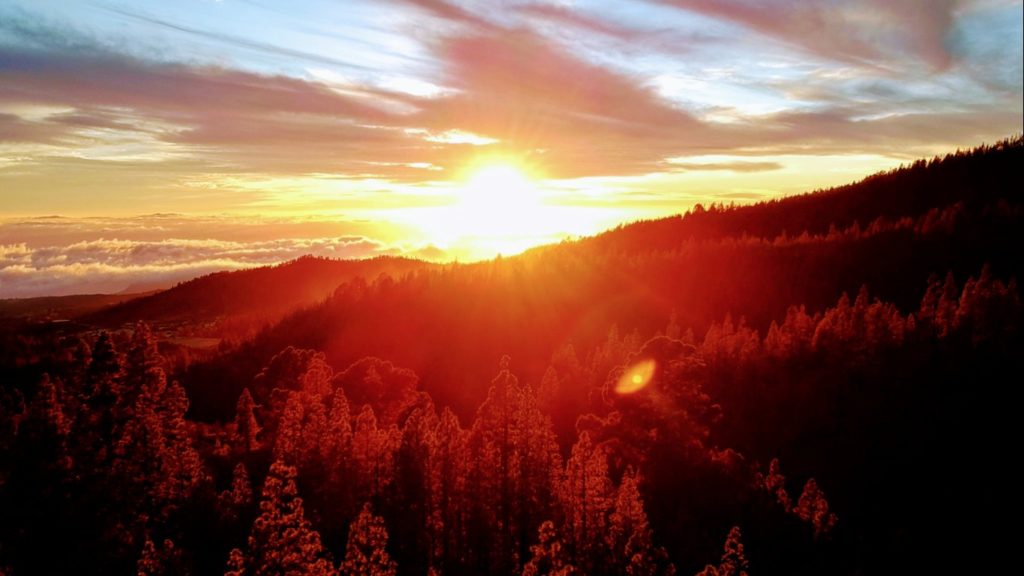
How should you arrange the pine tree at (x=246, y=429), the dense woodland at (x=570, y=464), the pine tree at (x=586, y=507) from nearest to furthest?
the pine tree at (x=586, y=507), the dense woodland at (x=570, y=464), the pine tree at (x=246, y=429)

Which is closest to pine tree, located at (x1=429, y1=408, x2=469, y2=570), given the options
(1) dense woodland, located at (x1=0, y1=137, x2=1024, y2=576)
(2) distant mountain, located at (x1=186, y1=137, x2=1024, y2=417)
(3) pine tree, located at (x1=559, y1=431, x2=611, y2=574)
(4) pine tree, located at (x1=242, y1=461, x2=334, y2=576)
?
(1) dense woodland, located at (x1=0, y1=137, x2=1024, y2=576)

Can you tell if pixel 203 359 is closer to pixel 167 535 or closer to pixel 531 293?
pixel 531 293

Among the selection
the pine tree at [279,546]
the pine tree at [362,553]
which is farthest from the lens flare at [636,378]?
the pine tree at [279,546]

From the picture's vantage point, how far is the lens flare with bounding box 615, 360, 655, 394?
61.0 metres

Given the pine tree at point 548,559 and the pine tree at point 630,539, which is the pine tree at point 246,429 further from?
the pine tree at point 630,539

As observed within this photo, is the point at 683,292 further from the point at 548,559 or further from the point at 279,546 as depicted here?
the point at 279,546

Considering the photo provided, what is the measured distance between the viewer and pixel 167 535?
52812 mm

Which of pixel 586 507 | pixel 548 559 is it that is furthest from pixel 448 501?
pixel 586 507

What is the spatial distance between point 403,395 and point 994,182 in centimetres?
18200

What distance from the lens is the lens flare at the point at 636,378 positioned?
61.0m

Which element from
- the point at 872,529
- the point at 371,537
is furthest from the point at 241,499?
the point at 872,529

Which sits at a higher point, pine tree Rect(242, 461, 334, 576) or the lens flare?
the lens flare

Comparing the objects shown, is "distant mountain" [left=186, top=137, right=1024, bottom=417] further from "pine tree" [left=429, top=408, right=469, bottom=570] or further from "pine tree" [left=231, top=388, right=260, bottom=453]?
"pine tree" [left=429, top=408, right=469, bottom=570]

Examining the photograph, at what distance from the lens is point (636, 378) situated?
62.8 m
